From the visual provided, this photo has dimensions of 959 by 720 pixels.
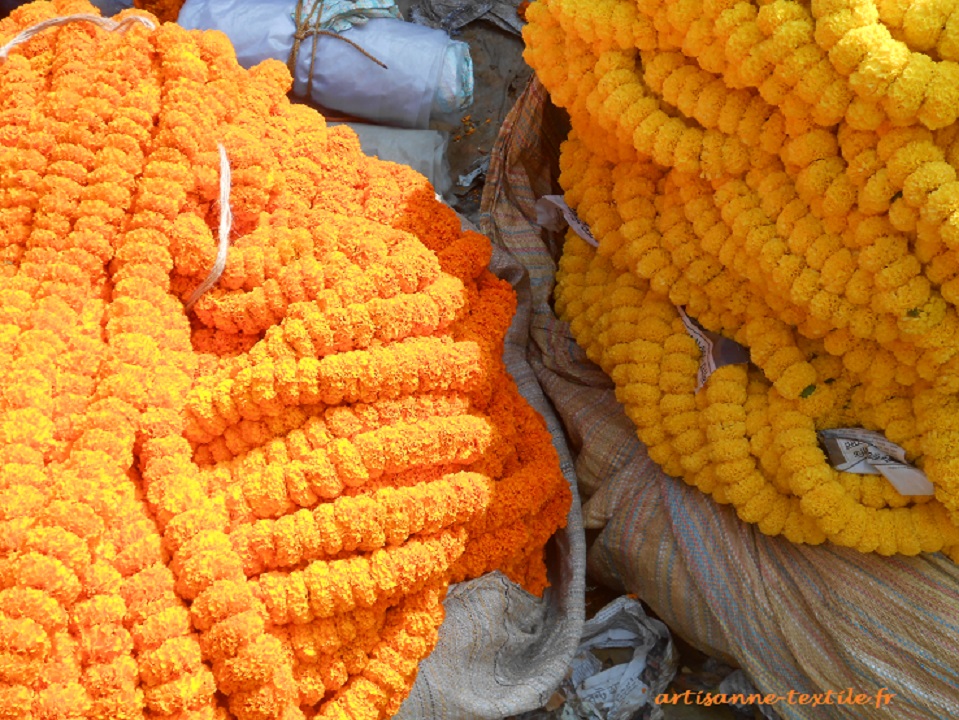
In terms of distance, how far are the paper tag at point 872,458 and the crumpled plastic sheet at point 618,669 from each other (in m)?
0.43

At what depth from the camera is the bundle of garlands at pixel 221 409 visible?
99cm

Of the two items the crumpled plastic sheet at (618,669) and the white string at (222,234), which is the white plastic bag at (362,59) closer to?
the white string at (222,234)

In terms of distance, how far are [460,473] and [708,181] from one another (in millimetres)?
482

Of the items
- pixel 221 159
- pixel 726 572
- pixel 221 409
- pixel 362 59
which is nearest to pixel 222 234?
pixel 221 159

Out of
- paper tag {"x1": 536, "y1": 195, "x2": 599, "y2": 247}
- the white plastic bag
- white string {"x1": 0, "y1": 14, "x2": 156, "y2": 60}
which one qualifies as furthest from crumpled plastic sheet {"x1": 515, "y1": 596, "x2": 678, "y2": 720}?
white string {"x1": 0, "y1": 14, "x2": 156, "y2": 60}

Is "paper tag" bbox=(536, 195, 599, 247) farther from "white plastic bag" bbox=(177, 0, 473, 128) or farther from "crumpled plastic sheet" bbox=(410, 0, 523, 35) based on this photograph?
"crumpled plastic sheet" bbox=(410, 0, 523, 35)

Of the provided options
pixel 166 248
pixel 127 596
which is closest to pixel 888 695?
pixel 127 596

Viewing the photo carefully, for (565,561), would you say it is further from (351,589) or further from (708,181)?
(708,181)

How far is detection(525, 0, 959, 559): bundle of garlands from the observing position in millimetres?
1011

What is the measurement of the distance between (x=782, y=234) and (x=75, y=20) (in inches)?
38.2

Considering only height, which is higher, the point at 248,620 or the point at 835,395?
the point at 835,395

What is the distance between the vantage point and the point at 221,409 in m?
1.10

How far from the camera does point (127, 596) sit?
0.99 meters

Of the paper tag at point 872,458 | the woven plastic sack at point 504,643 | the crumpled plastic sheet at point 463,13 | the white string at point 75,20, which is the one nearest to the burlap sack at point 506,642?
the woven plastic sack at point 504,643
